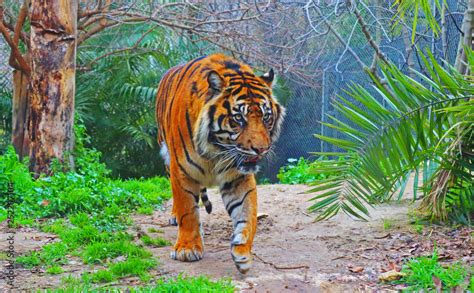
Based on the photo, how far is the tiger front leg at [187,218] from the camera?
15.6 feet

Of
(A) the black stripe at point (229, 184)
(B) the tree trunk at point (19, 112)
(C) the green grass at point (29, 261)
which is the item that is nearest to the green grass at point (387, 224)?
(A) the black stripe at point (229, 184)

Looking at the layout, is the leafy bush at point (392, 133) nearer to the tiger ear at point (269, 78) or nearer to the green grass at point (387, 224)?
the tiger ear at point (269, 78)

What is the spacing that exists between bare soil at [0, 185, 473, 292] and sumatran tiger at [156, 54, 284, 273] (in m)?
0.25

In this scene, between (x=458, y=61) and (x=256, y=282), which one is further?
(x=458, y=61)

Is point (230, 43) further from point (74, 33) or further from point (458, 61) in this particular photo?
point (458, 61)

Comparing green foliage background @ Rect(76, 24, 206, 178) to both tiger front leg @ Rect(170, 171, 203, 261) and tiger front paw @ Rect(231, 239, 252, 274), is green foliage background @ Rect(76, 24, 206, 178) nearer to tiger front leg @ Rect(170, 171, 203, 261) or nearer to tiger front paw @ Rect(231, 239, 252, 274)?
tiger front leg @ Rect(170, 171, 203, 261)

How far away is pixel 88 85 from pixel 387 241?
741 centimetres

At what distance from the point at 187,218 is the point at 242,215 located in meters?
0.49

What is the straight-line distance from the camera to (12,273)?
4.18 m

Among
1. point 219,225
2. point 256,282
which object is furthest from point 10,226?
point 256,282

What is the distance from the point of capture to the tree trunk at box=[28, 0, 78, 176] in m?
7.59

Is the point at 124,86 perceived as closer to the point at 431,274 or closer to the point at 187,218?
the point at 187,218

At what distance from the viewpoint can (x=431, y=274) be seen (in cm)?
401

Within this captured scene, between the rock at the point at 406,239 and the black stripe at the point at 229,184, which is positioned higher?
the black stripe at the point at 229,184
